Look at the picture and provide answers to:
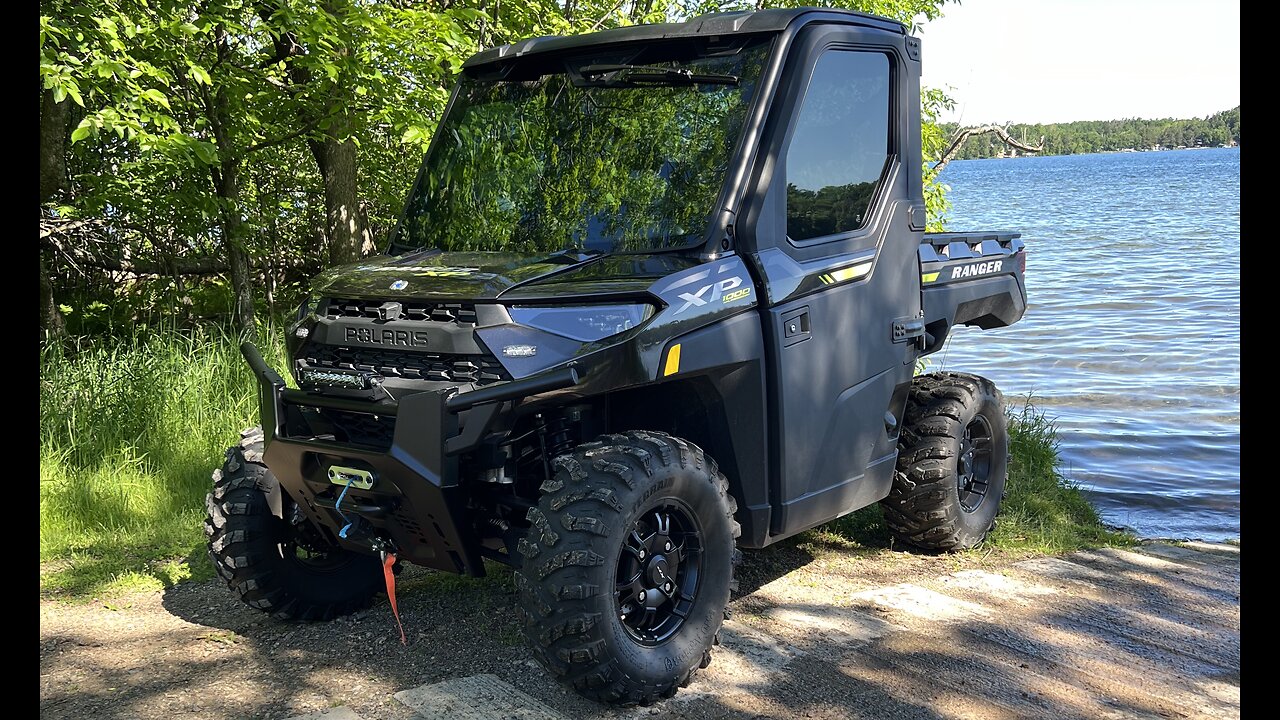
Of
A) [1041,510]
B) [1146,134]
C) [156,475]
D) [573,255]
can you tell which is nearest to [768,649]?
[573,255]

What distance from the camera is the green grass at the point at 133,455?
19.0ft

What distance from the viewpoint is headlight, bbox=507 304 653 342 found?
3.94 meters

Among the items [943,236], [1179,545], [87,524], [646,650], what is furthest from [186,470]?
[1179,545]

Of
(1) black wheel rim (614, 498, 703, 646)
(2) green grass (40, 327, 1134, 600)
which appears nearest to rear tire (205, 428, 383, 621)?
(2) green grass (40, 327, 1134, 600)

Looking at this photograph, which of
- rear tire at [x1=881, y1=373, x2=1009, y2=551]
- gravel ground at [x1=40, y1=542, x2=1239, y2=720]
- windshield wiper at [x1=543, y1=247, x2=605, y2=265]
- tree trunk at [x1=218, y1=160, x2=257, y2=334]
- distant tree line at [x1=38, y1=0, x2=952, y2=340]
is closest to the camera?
gravel ground at [x1=40, y1=542, x2=1239, y2=720]

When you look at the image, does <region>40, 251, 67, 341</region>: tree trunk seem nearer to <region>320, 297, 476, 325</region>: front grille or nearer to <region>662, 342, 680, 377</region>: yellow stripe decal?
<region>320, 297, 476, 325</region>: front grille

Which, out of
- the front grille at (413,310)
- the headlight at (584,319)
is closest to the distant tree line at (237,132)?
the front grille at (413,310)

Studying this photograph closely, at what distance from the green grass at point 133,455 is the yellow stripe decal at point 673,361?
282 cm

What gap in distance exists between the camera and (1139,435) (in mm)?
10820

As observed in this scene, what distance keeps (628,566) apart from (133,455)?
14.1 feet

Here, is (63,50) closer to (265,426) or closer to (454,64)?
(454,64)

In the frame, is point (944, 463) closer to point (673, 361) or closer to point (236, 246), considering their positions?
point (673, 361)

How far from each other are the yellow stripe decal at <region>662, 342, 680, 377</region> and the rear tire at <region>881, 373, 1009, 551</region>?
6.77 feet
